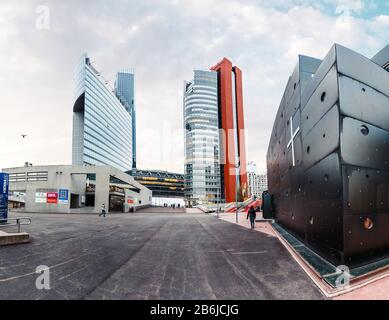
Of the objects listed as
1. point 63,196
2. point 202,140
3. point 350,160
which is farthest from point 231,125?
point 350,160

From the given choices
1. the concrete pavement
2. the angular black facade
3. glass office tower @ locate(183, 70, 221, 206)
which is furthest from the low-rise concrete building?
glass office tower @ locate(183, 70, 221, 206)

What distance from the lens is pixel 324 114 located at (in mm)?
7508

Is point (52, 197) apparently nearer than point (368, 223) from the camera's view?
No

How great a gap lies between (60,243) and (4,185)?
9808 mm

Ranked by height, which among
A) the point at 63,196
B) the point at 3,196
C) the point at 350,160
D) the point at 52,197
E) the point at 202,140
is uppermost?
the point at 202,140

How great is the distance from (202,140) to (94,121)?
52973 millimetres

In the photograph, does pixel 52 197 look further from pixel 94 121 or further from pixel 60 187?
pixel 94 121

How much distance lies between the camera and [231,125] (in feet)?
396

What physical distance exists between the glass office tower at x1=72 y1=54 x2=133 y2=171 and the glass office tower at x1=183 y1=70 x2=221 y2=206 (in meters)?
35.5

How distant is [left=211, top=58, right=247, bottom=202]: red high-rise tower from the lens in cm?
11350

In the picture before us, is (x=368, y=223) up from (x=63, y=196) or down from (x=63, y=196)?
up

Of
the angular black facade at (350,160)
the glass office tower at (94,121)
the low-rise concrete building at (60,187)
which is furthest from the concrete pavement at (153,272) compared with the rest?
the glass office tower at (94,121)
